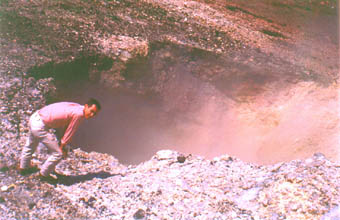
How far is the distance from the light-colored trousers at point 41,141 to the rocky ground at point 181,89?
0.15 meters

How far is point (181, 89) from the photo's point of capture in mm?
5039

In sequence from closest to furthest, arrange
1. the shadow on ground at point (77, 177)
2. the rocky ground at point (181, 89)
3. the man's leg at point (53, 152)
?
the rocky ground at point (181, 89)
the man's leg at point (53, 152)
the shadow on ground at point (77, 177)

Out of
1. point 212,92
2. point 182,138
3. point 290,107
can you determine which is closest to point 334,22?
point 290,107

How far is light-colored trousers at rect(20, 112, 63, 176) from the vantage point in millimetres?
2590

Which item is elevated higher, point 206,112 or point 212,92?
point 212,92

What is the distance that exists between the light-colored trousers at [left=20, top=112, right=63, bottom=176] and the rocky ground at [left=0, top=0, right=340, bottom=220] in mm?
146

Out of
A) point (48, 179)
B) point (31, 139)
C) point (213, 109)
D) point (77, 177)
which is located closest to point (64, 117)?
point (31, 139)

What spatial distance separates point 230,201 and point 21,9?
3.84m

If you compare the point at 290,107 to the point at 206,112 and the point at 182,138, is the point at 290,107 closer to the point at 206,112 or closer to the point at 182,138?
the point at 206,112

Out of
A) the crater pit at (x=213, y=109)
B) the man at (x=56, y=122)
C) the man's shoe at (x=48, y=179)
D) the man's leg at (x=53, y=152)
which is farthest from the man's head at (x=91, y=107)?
the crater pit at (x=213, y=109)

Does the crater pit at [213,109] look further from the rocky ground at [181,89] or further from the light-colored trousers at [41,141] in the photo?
the light-colored trousers at [41,141]

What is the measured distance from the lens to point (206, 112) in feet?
17.3

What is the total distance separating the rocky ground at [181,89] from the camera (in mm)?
2494

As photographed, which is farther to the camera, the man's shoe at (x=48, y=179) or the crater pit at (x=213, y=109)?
the crater pit at (x=213, y=109)
